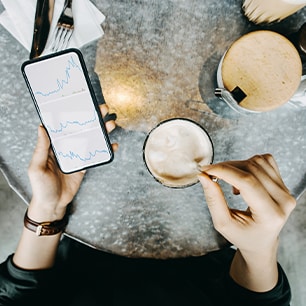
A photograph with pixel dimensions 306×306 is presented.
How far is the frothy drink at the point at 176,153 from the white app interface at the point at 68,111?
106mm

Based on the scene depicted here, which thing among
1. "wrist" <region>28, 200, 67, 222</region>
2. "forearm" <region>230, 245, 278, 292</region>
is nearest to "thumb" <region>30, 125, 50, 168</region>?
"wrist" <region>28, 200, 67, 222</region>

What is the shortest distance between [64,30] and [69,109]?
0.19m

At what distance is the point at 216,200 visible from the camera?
2.52 feet

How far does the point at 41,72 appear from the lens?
78 cm

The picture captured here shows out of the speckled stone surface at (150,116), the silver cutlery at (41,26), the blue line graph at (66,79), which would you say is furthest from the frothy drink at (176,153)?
the silver cutlery at (41,26)

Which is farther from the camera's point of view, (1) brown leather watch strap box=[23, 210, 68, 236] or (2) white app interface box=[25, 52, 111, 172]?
(1) brown leather watch strap box=[23, 210, 68, 236]

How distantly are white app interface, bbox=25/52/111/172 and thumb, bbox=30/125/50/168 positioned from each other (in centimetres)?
1

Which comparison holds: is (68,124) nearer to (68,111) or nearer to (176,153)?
(68,111)

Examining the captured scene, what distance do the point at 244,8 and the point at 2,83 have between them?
1.91 feet

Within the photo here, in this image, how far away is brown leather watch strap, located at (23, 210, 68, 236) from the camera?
35.5 inches

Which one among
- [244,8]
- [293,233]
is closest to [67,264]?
[244,8]

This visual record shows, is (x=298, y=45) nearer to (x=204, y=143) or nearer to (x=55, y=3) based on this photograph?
(x=204, y=143)

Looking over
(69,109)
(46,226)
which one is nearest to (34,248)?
(46,226)

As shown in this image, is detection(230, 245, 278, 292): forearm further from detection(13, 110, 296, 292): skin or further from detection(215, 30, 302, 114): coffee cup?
detection(215, 30, 302, 114): coffee cup
